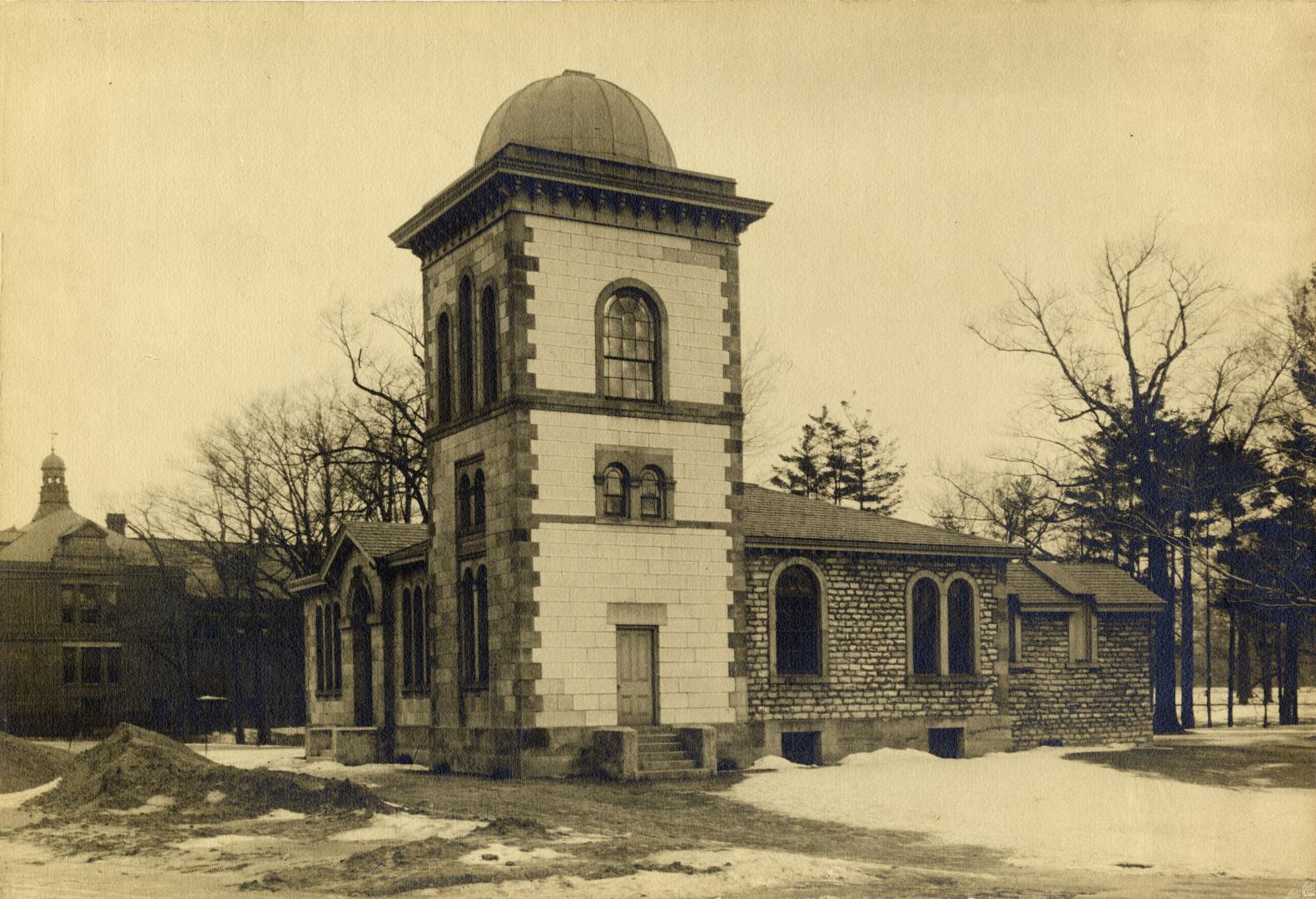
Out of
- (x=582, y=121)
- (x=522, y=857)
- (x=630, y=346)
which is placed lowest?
(x=522, y=857)

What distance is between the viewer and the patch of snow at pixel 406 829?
1786cm

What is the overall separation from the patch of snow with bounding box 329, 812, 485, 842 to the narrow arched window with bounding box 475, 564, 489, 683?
777 cm

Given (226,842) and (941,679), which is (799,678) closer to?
(941,679)

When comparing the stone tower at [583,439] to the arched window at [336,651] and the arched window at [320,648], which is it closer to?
the arched window at [336,651]

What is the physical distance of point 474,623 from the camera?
2819 centimetres

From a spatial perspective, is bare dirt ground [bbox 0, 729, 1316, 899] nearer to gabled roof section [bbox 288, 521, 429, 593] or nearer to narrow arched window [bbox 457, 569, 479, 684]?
narrow arched window [bbox 457, 569, 479, 684]

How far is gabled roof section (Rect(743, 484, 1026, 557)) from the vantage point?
30.2m

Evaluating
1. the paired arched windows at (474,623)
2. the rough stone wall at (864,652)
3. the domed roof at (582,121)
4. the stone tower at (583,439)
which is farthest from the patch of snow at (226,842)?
the domed roof at (582,121)

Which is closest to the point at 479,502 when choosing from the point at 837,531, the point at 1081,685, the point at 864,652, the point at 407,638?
the point at 407,638

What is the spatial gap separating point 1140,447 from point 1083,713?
25.9 feet

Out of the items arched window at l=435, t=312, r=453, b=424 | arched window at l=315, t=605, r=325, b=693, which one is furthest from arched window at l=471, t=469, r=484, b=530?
arched window at l=315, t=605, r=325, b=693

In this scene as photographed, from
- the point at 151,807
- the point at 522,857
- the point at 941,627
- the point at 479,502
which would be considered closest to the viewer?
the point at 522,857

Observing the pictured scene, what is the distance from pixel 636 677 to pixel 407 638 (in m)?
6.98

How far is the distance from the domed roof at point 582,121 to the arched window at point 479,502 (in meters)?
6.06
